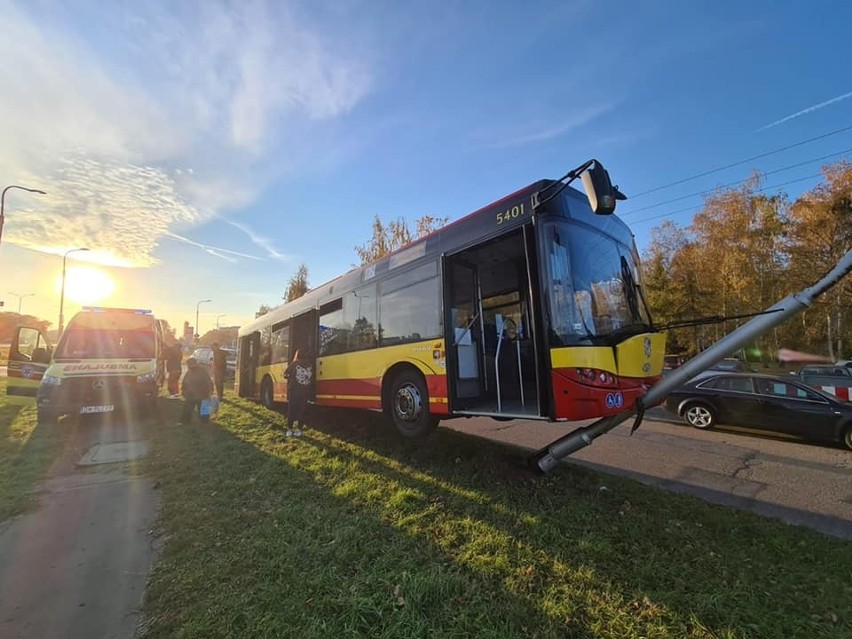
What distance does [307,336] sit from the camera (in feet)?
32.3

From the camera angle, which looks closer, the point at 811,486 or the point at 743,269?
the point at 811,486

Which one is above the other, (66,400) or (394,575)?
(66,400)

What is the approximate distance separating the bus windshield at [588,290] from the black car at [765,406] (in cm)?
404

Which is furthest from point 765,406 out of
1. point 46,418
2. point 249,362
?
point 46,418

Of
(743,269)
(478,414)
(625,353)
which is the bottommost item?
(478,414)

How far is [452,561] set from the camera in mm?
3535

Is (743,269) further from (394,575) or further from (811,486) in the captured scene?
(394,575)

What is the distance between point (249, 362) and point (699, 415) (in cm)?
1328

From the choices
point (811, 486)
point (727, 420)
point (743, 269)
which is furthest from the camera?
point (743, 269)

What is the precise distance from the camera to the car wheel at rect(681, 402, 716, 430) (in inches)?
395

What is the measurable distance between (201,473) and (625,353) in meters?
5.90

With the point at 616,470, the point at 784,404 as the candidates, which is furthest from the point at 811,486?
the point at 784,404

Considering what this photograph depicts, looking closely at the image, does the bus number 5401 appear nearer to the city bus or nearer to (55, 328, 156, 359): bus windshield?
the city bus

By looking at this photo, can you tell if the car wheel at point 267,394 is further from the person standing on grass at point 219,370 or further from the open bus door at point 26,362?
the open bus door at point 26,362
